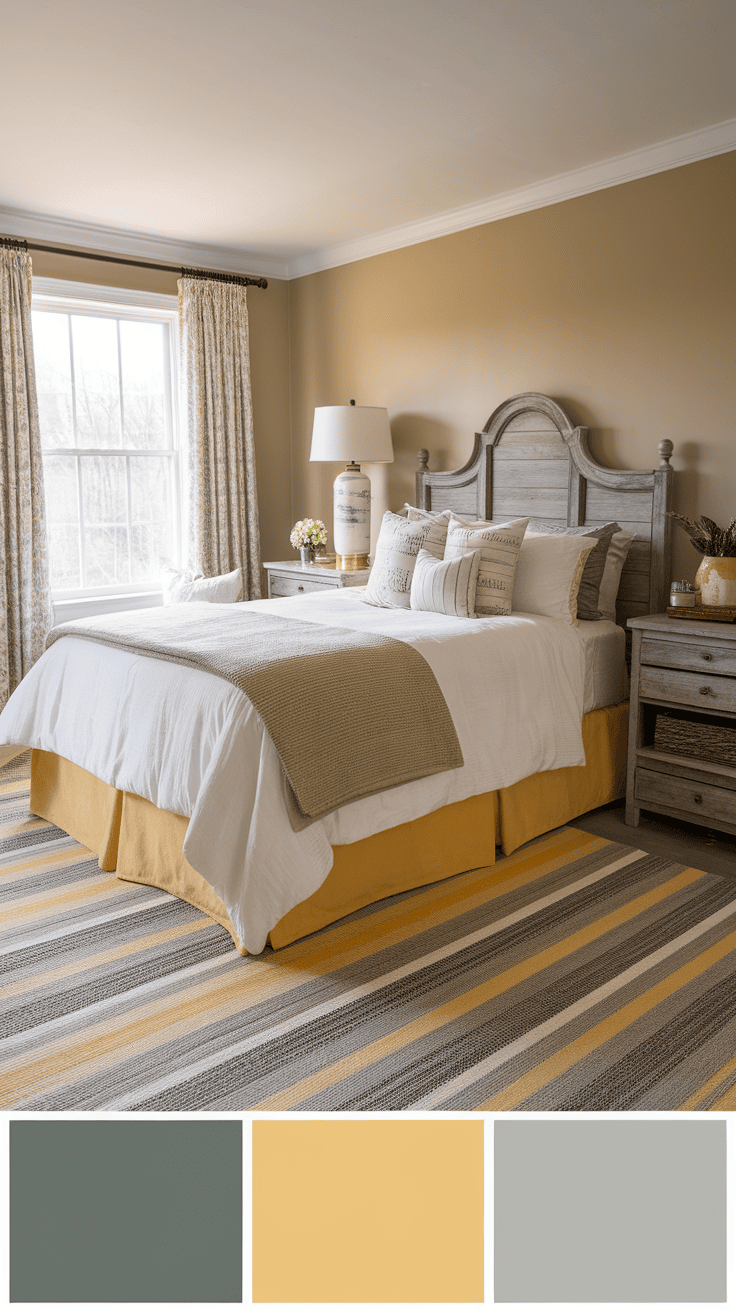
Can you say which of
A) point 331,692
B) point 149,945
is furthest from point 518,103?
point 149,945

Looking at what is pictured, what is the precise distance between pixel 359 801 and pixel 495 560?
1.31m

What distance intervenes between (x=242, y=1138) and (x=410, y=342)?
13.9ft

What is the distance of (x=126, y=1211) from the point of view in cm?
144

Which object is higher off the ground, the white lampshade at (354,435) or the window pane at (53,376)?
the window pane at (53,376)

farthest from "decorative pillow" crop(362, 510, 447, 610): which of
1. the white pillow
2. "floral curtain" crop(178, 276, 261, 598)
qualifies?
"floral curtain" crop(178, 276, 261, 598)

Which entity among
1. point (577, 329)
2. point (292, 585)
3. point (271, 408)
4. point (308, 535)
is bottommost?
point (292, 585)

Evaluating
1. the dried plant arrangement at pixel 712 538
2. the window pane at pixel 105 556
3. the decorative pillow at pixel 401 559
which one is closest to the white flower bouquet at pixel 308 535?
the window pane at pixel 105 556

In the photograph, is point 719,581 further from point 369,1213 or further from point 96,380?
point 96,380

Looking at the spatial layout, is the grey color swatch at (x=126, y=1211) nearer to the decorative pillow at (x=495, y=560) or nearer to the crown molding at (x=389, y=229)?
the decorative pillow at (x=495, y=560)

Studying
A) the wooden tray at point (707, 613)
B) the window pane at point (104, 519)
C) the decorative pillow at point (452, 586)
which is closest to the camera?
the wooden tray at point (707, 613)

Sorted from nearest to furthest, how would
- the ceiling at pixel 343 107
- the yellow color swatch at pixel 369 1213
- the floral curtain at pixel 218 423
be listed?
the yellow color swatch at pixel 369 1213 < the ceiling at pixel 343 107 < the floral curtain at pixel 218 423

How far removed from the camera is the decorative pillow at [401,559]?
374 centimetres

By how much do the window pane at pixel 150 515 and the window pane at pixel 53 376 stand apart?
45 centimetres

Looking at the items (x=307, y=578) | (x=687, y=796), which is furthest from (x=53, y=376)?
(x=687, y=796)
